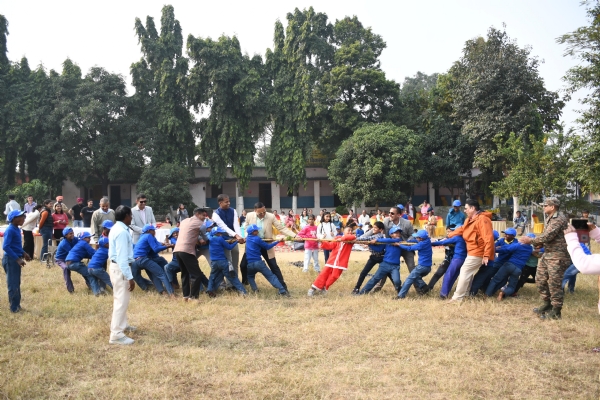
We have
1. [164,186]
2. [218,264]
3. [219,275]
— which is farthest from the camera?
[164,186]

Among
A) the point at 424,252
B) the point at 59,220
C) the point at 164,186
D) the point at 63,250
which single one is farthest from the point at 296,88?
the point at 424,252

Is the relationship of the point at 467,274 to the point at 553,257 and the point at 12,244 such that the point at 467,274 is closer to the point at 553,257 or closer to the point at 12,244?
the point at 553,257

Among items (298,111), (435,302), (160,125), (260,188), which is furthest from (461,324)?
(260,188)

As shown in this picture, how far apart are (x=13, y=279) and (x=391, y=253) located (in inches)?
239

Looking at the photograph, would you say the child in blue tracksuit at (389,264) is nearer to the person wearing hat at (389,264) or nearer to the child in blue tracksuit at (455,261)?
the person wearing hat at (389,264)

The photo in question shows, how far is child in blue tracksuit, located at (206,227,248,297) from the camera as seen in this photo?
8789mm

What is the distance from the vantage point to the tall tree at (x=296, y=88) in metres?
29.4

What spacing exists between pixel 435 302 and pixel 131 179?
85.8 feet

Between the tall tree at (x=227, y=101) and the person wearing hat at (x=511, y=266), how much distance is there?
21942mm

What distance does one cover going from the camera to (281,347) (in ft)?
20.4

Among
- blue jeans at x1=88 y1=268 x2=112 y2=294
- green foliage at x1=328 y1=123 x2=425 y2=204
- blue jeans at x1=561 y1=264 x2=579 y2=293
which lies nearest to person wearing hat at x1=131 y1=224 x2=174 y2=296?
blue jeans at x1=88 y1=268 x2=112 y2=294

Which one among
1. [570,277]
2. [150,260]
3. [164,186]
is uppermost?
[164,186]

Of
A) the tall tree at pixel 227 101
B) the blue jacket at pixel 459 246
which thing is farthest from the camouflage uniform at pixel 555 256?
the tall tree at pixel 227 101

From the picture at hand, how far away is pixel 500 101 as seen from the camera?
967 inches
